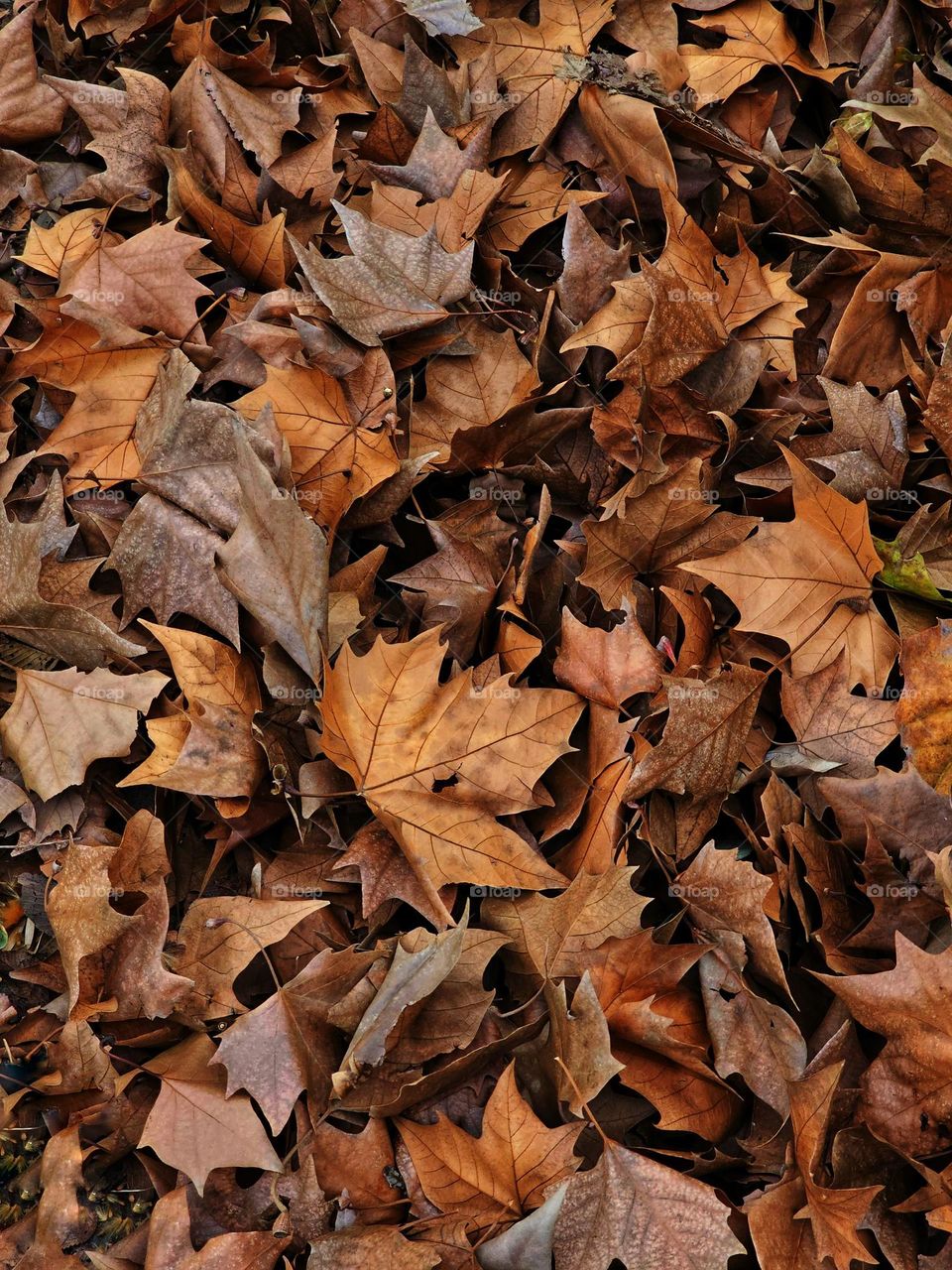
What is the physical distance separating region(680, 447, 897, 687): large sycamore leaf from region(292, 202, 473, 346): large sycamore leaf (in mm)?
832

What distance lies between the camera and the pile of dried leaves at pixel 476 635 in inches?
69.9

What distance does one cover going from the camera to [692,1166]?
5.81ft

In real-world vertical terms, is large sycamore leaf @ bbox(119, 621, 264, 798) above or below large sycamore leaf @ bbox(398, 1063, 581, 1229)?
above

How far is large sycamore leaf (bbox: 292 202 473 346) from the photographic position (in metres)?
2.28

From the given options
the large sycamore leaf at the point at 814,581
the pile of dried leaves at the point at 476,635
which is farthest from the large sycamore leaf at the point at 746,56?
the large sycamore leaf at the point at 814,581

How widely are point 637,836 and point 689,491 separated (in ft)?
2.37

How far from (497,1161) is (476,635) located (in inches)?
37.6

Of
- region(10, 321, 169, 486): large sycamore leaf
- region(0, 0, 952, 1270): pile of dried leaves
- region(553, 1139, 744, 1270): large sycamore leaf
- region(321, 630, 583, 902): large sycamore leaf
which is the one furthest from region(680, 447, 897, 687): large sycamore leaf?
region(10, 321, 169, 486): large sycamore leaf

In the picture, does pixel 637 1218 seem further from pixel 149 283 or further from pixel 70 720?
pixel 149 283

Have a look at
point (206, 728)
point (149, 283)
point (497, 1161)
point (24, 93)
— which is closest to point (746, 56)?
point (149, 283)

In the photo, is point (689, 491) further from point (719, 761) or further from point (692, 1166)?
point (692, 1166)

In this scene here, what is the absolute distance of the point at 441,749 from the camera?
1955 mm

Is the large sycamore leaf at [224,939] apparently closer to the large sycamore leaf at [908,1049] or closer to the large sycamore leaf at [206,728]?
the large sycamore leaf at [206,728]

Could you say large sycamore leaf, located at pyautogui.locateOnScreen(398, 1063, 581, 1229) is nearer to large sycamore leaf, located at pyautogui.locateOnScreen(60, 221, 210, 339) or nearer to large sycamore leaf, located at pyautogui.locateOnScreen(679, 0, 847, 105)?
large sycamore leaf, located at pyautogui.locateOnScreen(60, 221, 210, 339)
